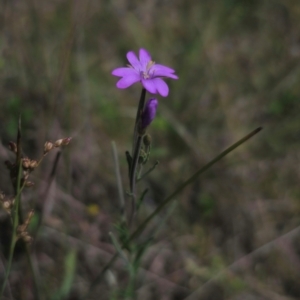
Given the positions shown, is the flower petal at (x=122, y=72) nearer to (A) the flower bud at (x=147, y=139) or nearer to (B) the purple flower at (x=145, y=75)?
(B) the purple flower at (x=145, y=75)

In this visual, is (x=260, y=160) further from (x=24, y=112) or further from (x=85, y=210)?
(x=24, y=112)

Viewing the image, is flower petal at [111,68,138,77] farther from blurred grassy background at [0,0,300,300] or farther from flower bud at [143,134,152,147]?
blurred grassy background at [0,0,300,300]

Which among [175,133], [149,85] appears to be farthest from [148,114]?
[175,133]

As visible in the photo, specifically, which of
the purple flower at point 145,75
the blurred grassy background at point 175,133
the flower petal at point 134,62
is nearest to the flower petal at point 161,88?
the purple flower at point 145,75

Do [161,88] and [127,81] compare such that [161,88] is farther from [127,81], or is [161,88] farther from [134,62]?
[134,62]

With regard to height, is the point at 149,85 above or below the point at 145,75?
below

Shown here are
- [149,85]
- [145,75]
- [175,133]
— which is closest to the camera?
[149,85]

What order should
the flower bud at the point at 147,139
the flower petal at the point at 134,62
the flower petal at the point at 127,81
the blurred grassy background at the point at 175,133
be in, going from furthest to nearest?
the blurred grassy background at the point at 175,133, the flower petal at the point at 134,62, the flower bud at the point at 147,139, the flower petal at the point at 127,81

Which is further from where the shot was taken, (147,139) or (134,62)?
(134,62)
